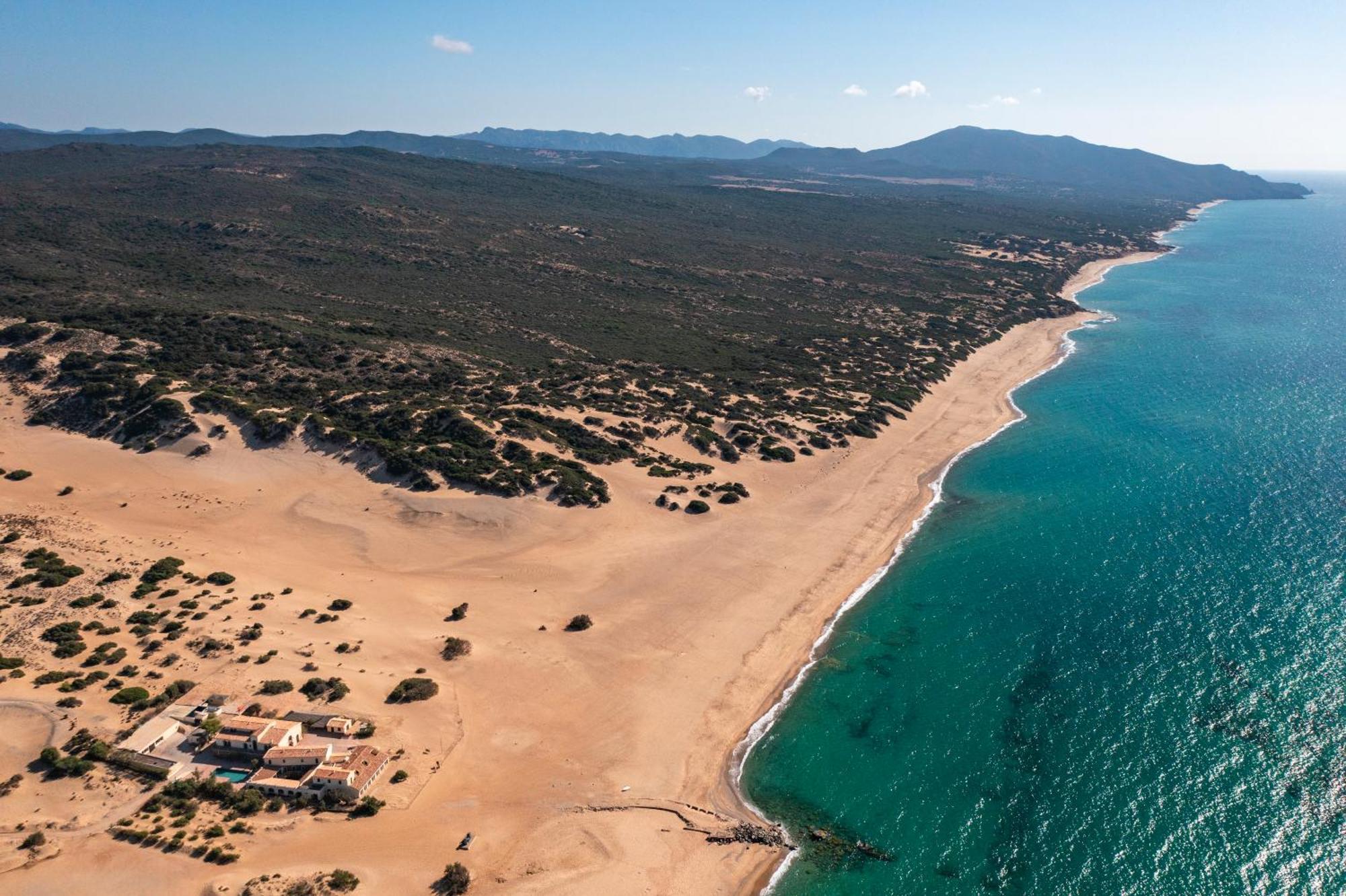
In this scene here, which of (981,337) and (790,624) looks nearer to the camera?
(790,624)

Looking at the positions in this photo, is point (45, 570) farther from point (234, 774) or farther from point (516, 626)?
point (516, 626)

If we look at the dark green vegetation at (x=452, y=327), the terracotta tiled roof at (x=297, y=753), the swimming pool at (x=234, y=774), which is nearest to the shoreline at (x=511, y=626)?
the terracotta tiled roof at (x=297, y=753)

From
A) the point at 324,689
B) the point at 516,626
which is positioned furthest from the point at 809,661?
the point at 324,689

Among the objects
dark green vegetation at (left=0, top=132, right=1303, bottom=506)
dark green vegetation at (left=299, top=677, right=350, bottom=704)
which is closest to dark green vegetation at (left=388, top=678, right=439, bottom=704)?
dark green vegetation at (left=299, top=677, right=350, bottom=704)

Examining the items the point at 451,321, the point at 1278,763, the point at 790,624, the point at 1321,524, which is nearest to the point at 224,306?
the point at 451,321

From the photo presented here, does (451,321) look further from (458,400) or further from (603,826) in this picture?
(603,826)

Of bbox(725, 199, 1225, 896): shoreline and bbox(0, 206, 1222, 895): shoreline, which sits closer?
bbox(0, 206, 1222, 895): shoreline

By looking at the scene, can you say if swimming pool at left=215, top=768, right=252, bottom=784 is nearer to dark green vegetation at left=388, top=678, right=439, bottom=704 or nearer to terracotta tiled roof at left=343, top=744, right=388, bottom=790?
terracotta tiled roof at left=343, top=744, right=388, bottom=790
